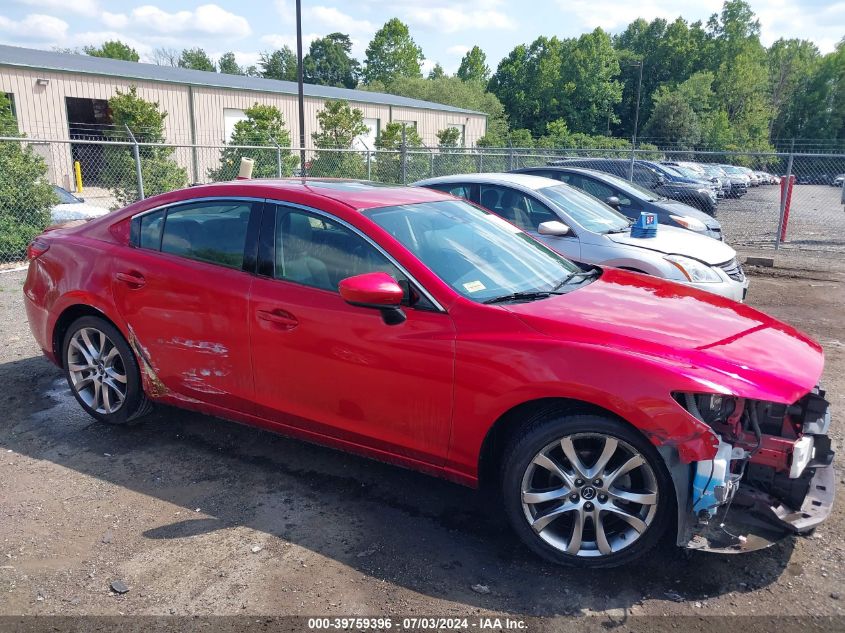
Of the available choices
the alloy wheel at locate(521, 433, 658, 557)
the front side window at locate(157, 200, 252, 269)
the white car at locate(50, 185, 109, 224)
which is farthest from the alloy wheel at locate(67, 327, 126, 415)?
the white car at locate(50, 185, 109, 224)

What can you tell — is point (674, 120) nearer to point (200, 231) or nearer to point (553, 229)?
point (553, 229)

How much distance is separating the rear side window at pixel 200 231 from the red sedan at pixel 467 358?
1 cm

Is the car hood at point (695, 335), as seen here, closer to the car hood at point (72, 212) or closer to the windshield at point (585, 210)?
the windshield at point (585, 210)

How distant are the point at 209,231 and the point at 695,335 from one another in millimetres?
2709

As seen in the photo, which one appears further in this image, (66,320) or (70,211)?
(70,211)

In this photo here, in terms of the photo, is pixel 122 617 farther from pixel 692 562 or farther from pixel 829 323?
pixel 829 323

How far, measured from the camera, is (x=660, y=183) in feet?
61.0

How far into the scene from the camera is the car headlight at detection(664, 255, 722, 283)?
622 cm

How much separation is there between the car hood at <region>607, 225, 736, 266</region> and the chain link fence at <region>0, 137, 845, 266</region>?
6.59 m

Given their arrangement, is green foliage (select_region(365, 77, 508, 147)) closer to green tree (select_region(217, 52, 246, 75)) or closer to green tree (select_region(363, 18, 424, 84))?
green tree (select_region(363, 18, 424, 84))

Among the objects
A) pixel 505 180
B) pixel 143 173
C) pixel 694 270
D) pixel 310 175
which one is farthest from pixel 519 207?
pixel 310 175

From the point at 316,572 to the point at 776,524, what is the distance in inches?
78.4

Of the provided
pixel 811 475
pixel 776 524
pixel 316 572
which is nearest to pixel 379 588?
pixel 316 572

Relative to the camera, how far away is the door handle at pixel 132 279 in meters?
4.03
